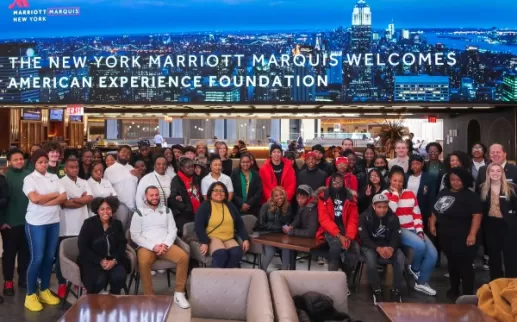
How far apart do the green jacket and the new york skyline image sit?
5.70 m

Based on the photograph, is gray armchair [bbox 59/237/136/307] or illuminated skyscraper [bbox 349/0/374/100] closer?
gray armchair [bbox 59/237/136/307]

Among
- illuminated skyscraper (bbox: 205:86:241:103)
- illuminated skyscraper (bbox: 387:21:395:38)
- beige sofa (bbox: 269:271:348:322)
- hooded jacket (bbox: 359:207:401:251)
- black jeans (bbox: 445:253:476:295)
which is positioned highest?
illuminated skyscraper (bbox: 387:21:395:38)

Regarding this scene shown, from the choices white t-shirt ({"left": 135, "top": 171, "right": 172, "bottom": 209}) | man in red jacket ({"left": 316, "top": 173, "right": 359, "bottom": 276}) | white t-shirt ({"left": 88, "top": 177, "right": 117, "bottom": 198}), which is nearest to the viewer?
man in red jacket ({"left": 316, "top": 173, "right": 359, "bottom": 276})

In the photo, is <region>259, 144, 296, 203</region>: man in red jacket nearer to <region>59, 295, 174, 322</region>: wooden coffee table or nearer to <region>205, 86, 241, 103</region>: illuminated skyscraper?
<region>59, 295, 174, 322</region>: wooden coffee table

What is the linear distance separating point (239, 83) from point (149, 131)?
21.2 ft

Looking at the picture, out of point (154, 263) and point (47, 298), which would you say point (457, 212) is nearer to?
point (154, 263)

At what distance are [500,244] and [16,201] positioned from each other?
510cm

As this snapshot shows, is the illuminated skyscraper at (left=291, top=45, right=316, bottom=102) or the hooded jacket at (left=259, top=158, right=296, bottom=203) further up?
the illuminated skyscraper at (left=291, top=45, right=316, bottom=102)

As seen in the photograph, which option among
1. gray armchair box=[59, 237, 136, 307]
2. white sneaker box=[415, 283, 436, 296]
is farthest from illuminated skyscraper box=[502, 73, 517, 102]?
gray armchair box=[59, 237, 136, 307]

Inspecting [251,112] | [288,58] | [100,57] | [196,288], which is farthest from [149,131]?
[196,288]

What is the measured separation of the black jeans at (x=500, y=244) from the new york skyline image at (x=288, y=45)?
523cm

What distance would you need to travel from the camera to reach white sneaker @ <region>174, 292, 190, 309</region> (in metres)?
5.44

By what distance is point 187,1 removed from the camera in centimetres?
1141

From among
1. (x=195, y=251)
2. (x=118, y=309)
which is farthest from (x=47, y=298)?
(x=118, y=309)
